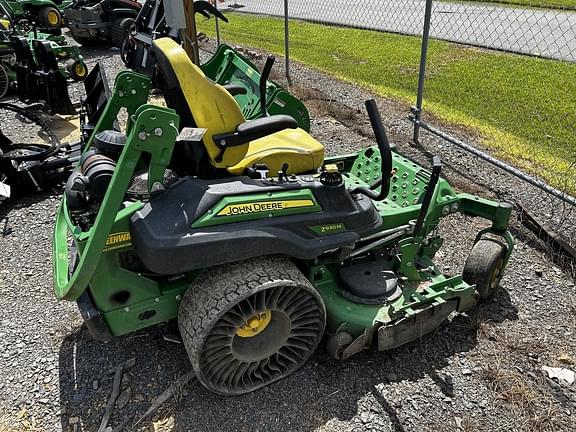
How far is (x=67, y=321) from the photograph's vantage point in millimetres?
3482

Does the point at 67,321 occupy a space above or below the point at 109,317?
below

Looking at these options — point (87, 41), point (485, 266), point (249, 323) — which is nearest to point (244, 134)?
point (249, 323)

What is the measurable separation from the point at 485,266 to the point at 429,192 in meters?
0.78

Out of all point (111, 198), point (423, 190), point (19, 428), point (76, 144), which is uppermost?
point (111, 198)

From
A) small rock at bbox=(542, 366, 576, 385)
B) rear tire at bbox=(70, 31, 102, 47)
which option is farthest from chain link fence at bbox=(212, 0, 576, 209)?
rear tire at bbox=(70, 31, 102, 47)

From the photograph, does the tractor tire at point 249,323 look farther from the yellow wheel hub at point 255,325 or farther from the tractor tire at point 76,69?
the tractor tire at point 76,69

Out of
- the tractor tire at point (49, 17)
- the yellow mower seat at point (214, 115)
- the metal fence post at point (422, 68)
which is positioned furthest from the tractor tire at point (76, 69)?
the yellow mower seat at point (214, 115)

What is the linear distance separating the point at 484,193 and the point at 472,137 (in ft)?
4.92

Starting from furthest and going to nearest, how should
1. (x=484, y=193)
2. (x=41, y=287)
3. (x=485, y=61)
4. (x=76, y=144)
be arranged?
(x=485, y=61)
(x=76, y=144)
(x=484, y=193)
(x=41, y=287)

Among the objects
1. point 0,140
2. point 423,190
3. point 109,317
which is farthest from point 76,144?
point 423,190

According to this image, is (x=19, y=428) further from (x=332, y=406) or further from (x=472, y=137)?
(x=472, y=137)

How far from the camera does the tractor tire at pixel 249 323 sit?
256 centimetres

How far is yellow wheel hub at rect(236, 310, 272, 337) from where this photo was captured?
2.75 meters

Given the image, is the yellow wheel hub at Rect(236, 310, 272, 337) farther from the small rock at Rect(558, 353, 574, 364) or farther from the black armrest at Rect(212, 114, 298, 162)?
the small rock at Rect(558, 353, 574, 364)
